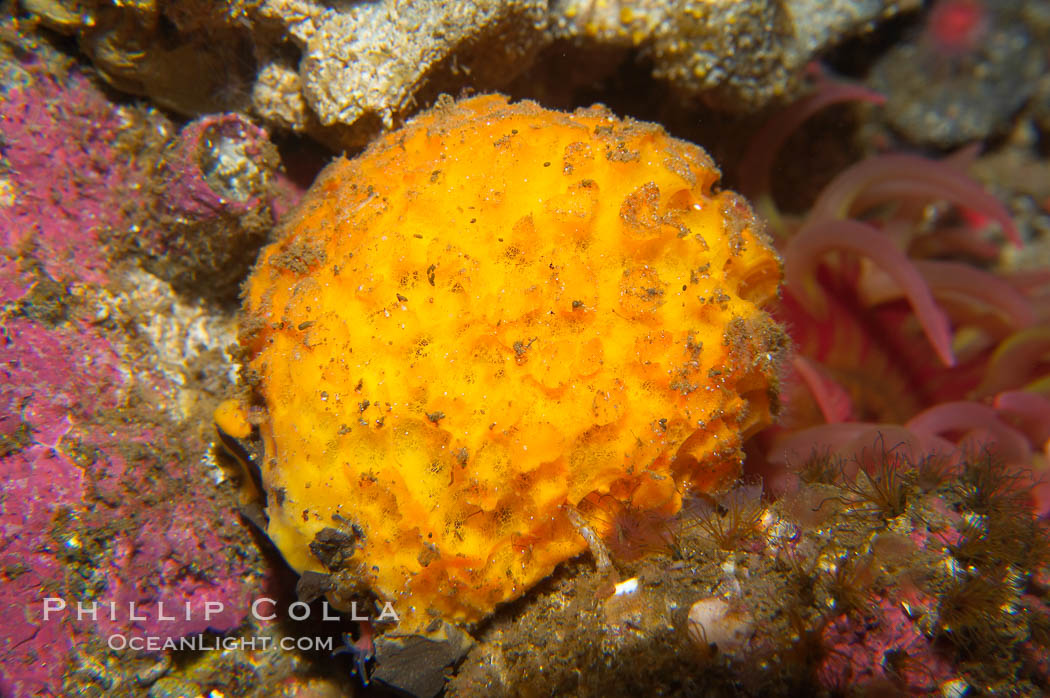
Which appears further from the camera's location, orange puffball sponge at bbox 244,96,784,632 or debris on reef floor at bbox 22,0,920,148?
debris on reef floor at bbox 22,0,920,148

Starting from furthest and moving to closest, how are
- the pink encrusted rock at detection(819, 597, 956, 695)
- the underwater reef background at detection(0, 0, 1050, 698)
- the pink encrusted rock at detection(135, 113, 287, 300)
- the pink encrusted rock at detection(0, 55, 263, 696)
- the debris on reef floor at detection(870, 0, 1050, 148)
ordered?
1. the debris on reef floor at detection(870, 0, 1050, 148)
2. the pink encrusted rock at detection(135, 113, 287, 300)
3. the pink encrusted rock at detection(0, 55, 263, 696)
4. the underwater reef background at detection(0, 0, 1050, 698)
5. the pink encrusted rock at detection(819, 597, 956, 695)

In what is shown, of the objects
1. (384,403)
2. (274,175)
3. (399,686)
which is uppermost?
(274,175)

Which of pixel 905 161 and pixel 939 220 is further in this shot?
pixel 939 220

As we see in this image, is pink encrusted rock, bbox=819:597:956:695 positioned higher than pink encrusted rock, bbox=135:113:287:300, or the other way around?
pink encrusted rock, bbox=135:113:287:300

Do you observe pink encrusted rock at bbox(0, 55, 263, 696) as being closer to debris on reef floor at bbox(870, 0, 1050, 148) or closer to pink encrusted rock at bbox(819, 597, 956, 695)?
pink encrusted rock at bbox(819, 597, 956, 695)

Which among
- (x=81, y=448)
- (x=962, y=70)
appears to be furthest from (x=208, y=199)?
(x=962, y=70)

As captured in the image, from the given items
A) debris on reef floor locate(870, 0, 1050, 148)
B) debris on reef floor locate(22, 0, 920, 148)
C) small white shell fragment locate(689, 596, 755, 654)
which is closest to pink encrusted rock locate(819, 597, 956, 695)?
small white shell fragment locate(689, 596, 755, 654)

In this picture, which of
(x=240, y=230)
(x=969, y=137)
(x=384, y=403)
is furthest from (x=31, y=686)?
(x=969, y=137)

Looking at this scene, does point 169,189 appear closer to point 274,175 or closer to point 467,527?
point 274,175
